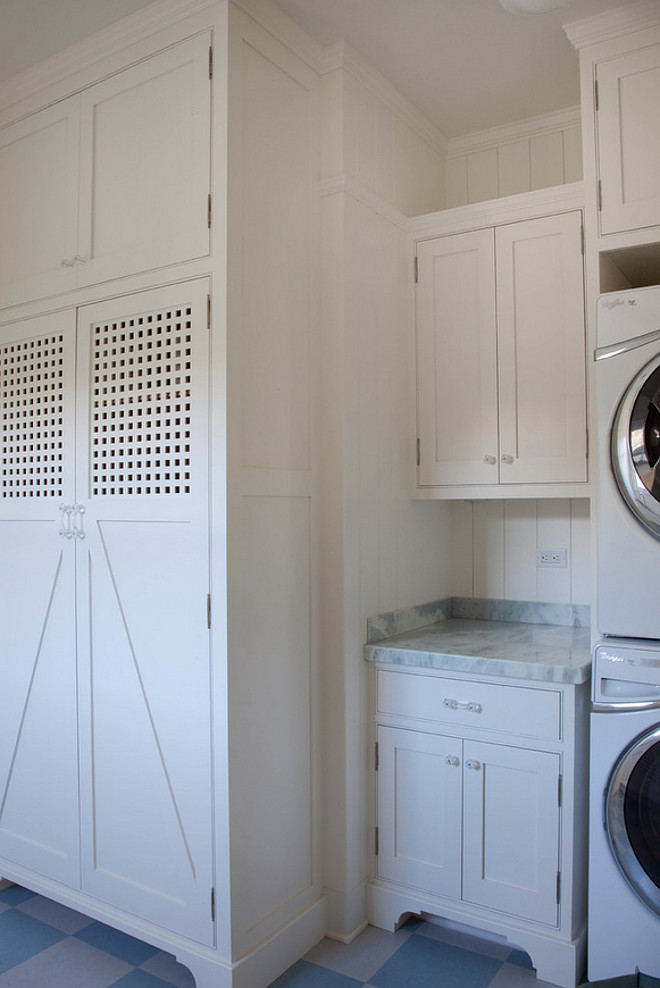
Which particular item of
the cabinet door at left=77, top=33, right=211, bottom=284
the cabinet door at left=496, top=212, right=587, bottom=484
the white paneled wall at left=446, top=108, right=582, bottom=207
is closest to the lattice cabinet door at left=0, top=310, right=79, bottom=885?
the cabinet door at left=77, top=33, right=211, bottom=284

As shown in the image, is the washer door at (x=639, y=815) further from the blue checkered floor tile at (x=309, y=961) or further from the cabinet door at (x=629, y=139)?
the cabinet door at (x=629, y=139)

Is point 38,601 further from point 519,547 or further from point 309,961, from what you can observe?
point 519,547

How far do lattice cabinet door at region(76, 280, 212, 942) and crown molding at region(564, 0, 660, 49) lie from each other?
4.27 ft

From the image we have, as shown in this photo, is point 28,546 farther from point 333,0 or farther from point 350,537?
point 333,0

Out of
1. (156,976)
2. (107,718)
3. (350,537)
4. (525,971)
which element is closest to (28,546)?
(107,718)

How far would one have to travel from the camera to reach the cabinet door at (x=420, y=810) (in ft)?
7.27

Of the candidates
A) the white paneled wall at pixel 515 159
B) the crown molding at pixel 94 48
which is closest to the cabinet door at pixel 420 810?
the white paneled wall at pixel 515 159

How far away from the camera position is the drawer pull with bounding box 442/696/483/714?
2.18 m

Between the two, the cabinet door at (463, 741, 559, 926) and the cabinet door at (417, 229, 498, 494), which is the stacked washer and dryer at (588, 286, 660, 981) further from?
the cabinet door at (417, 229, 498, 494)

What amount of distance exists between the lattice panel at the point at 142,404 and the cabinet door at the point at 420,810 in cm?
105

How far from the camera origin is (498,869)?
2.13m

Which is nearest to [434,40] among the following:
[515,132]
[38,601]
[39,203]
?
[515,132]

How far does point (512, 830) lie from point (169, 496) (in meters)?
1.34

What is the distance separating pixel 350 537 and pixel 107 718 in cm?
90
